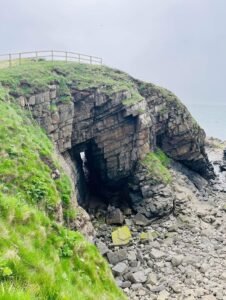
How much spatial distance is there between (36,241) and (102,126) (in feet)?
97.7

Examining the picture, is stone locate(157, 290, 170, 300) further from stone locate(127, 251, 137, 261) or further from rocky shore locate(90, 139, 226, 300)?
stone locate(127, 251, 137, 261)

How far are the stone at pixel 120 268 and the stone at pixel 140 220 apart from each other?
810 centimetres

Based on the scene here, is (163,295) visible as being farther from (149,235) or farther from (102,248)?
(149,235)

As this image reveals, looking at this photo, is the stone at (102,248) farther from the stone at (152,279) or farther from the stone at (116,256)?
the stone at (152,279)

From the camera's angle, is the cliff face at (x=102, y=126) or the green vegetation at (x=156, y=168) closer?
the cliff face at (x=102, y=126)

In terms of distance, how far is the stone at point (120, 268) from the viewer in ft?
91.3

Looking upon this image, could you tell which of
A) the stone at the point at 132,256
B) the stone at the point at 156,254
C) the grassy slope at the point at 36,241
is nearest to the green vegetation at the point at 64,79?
the grassy slope at the point at 36,241

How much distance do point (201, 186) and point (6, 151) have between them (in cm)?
3621

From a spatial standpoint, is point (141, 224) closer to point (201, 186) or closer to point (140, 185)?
point (140, 185)

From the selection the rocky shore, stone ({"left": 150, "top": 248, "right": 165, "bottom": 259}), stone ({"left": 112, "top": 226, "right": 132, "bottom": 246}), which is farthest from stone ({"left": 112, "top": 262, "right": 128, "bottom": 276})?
stone ({"left": 112, "top": 226, "right": 132, "bottom": 246})

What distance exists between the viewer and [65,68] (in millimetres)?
43438

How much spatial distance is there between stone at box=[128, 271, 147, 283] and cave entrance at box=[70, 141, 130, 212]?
554 inches

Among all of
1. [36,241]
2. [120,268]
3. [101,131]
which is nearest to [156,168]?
[101,131]

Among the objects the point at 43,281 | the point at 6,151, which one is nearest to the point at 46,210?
the point at 6,151
